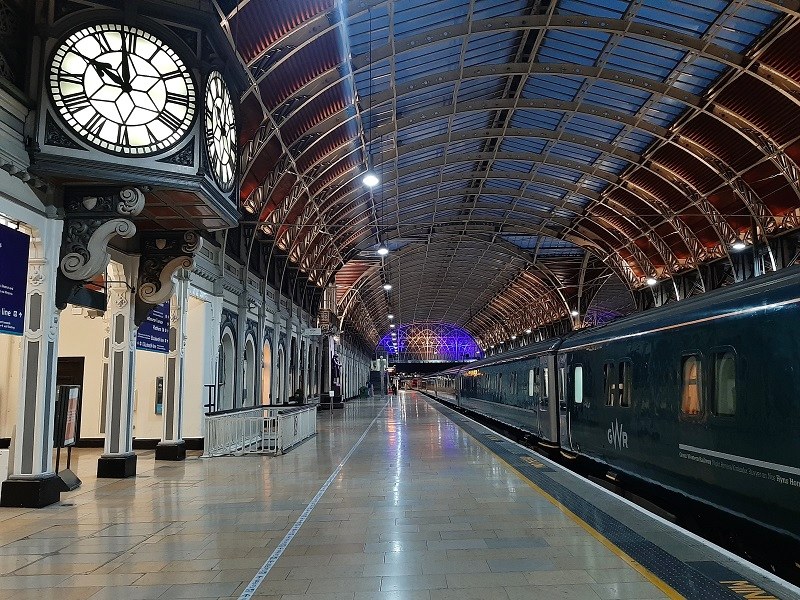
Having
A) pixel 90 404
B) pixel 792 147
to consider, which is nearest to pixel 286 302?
pixel 90 404

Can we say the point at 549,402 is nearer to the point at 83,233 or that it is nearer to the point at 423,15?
the point at 83,233

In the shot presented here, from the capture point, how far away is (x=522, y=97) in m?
26.9

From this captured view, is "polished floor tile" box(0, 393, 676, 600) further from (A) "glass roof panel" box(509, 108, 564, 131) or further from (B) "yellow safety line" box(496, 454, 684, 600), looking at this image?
(A) "glass roof panel" box(509, 108, 564, 131)

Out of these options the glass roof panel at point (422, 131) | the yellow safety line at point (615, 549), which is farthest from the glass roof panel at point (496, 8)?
the yellow safety line at point (615, 549)

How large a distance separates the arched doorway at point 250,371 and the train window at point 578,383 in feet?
45.3

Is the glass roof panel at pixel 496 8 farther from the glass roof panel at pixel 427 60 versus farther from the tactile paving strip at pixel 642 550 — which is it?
the tactile paving strip at pixel 642 550

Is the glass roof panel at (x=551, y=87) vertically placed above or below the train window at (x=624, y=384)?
above

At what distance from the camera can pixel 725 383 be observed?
7.28 m

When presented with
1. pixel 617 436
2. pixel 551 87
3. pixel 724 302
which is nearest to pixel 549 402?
pixel 617 436

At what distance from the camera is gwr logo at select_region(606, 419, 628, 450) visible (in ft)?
34.6

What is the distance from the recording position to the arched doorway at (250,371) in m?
24.0

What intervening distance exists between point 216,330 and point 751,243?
2384 centimetres

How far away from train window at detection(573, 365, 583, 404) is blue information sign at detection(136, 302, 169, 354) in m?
8.75

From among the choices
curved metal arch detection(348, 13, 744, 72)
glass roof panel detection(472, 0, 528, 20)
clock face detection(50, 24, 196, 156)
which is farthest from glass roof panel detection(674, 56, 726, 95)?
clock face detection(50, 24, 196, 156)
